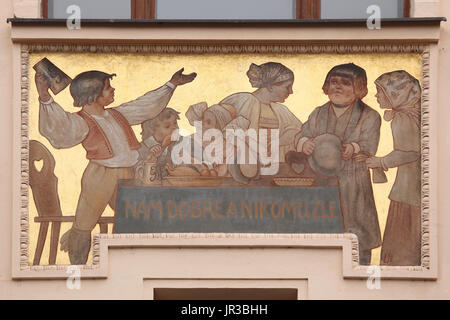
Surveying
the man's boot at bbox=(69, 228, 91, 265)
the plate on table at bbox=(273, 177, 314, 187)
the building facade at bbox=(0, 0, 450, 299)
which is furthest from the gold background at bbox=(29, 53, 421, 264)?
the man's boot at bbox=(69, 228, 91, 265)

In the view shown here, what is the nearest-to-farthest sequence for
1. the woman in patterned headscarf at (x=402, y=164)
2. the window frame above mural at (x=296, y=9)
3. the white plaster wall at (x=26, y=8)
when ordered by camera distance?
the woman in patterned headscarf at (x=402, y=164), the white plaster wall at (x=26, y=8), the window frame above mural at (x=296, y=9)

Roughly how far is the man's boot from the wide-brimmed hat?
1.93 metres

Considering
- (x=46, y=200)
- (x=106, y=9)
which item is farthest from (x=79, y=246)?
(x=106, y=9)

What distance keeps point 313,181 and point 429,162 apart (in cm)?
96

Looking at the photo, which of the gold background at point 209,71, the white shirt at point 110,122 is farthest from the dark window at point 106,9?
the white shirt at point 110,122

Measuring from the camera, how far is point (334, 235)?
10.6 m

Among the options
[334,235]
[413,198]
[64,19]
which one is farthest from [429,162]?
[64,19]

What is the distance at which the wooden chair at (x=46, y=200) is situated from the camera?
34.8 feet

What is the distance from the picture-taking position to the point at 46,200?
35.0ft

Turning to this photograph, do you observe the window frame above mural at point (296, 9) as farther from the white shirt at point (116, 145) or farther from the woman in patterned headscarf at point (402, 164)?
the white shirt at point (116, 145)

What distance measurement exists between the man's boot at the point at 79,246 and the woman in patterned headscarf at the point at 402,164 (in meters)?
2.38

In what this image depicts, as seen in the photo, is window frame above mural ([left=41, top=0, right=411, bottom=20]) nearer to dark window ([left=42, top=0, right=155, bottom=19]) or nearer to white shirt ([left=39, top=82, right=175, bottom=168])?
dark window ([left=42, top=0, right=155, bottom=19])

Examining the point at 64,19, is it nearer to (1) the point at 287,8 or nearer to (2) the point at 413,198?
(1) the point at 287,8

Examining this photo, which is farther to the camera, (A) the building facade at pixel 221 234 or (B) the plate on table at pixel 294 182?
(B) the plate on table at pixel 294 182
